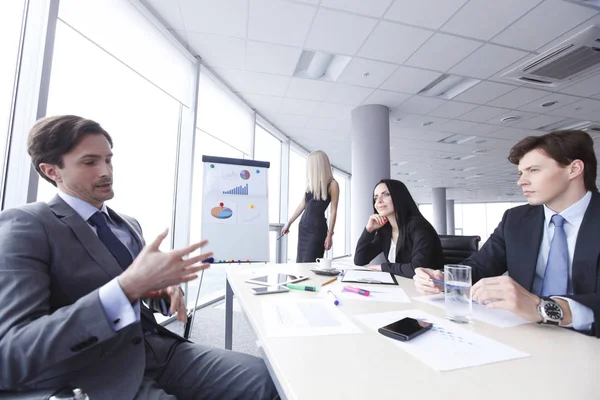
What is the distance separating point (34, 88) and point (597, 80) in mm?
5559

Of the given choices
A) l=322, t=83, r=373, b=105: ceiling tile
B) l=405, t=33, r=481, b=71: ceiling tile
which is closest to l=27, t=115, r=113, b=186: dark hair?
l=405, t=33, r=481, b=71: ceiling tile

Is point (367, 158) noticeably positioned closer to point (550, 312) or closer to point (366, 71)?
point (366, 71)

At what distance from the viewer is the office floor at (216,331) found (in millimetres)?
2295

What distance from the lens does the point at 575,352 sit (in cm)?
63

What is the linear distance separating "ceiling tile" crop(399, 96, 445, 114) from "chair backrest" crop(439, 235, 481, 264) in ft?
8.21

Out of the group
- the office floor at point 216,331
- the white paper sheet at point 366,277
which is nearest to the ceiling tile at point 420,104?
the white paper sheet at point 366,277

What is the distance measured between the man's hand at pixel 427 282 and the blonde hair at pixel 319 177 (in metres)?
1.78

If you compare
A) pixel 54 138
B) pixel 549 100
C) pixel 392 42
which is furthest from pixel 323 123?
pixel 54 138

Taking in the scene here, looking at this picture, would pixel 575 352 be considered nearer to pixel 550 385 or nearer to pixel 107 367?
pixel 550 385

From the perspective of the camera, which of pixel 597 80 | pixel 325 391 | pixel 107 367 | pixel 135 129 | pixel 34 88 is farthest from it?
pixel 597 80

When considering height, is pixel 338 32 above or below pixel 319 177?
above

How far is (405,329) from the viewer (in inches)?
28.2

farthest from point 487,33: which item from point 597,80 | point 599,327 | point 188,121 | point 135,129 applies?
point 135,129

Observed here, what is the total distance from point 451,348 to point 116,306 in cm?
77
